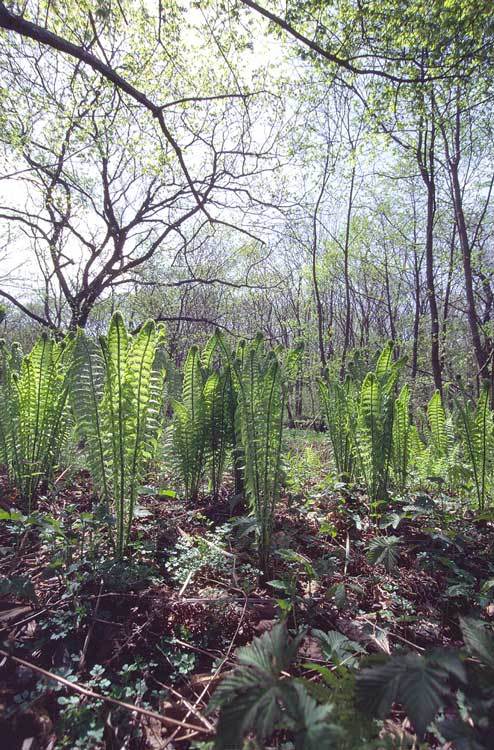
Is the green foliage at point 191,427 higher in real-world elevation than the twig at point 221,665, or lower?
higher

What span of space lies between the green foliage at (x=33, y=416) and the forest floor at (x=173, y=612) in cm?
35

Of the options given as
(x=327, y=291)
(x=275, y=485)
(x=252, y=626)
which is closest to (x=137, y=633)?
(x=252, y=626)

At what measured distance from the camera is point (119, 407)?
1510 millimetres

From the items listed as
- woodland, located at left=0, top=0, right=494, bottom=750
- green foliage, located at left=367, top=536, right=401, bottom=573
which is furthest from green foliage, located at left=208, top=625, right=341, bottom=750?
green foliage, located at left=367, top=536, right=401, bottom=573

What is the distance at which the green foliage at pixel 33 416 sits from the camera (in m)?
2.09

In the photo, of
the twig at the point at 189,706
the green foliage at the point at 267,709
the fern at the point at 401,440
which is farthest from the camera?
the fern at the point at 401,440

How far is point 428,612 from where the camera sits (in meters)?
1.34

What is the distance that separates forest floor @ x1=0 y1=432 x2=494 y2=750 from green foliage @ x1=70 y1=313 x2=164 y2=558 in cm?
21

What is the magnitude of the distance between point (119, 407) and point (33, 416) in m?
0.96

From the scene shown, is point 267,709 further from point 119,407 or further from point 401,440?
point 401,440

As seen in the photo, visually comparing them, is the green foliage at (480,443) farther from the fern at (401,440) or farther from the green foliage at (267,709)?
the green foliage at (267,709)

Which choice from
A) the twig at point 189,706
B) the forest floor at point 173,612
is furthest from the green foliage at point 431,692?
the twig at point 189,706

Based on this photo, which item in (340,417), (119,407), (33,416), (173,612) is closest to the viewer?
(173,612)

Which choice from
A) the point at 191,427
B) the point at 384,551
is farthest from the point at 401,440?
the point at 191,427
